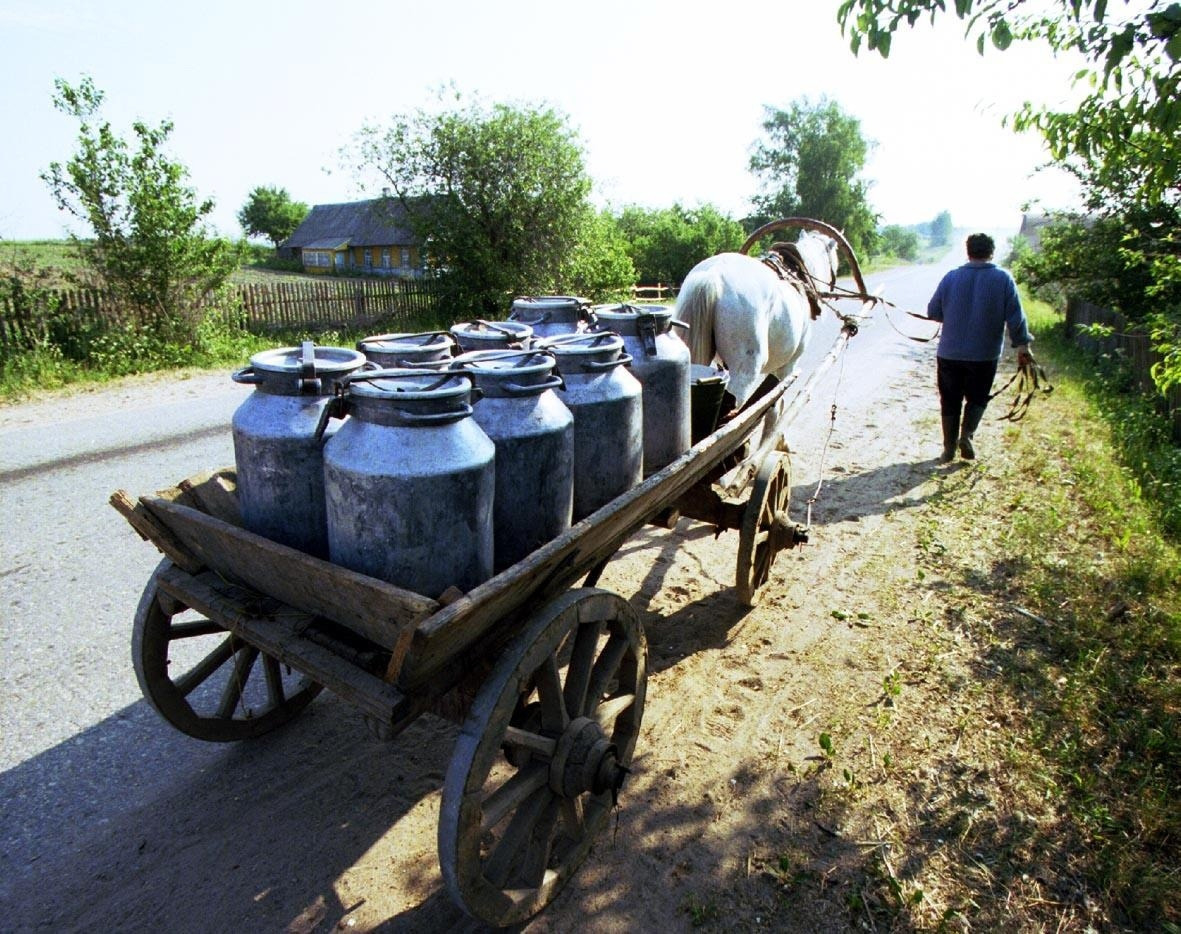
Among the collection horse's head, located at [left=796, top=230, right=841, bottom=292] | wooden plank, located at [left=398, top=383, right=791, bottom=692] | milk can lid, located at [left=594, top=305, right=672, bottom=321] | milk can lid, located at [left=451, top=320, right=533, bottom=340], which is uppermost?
horse's head, located at [left=796, top=230, right=841, bottom=292]

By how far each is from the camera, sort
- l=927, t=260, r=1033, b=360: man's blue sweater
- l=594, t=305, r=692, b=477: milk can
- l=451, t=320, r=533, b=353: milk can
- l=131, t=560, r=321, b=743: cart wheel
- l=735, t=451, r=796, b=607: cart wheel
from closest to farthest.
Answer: l=131, t=560, r=321, b=743: cart wheel → l=451, t=320, r=533, b=353: milk can → l=594, t=305, r=692, b=477: milk can → l=735, t=451, r=796, b=607: cart wheel → l=927, t=260, r=1033, b=360: man's blue sweater

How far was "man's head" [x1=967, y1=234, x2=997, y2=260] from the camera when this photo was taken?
615 centimetres

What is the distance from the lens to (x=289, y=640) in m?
2.01

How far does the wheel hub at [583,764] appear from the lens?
2.27 meters

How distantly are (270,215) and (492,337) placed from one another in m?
70.1

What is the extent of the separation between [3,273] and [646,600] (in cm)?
1156

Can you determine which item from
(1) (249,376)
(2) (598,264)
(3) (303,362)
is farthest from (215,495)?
(2) (598,264)

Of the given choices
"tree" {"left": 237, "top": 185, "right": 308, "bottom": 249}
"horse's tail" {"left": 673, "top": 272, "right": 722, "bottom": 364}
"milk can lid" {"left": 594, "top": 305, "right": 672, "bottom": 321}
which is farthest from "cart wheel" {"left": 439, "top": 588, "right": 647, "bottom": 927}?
"tree" {"left": 237, "top": 185, "right": 308, "bottom": 249}

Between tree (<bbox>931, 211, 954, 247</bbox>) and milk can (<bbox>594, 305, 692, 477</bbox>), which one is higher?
tree (<bbox>931, 211, 954, 247</bbox>)

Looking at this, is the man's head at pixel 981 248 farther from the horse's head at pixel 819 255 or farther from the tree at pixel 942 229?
the tree at pixel 942 229

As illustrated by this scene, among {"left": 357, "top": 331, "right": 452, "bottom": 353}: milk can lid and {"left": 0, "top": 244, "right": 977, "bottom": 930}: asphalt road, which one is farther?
{"left": 357, "top": 331, "right": 452, "bottom": 353}: milk can lid

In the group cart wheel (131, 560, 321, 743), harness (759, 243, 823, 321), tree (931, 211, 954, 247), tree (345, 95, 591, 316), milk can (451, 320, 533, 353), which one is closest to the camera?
cart wheel (131, 560, 321, 743)

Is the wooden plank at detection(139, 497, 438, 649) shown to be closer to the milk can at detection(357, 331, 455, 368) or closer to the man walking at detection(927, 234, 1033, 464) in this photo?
the milk can at detection(357, 331, 455, 368)

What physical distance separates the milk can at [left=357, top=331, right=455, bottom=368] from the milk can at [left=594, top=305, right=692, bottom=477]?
771mm
